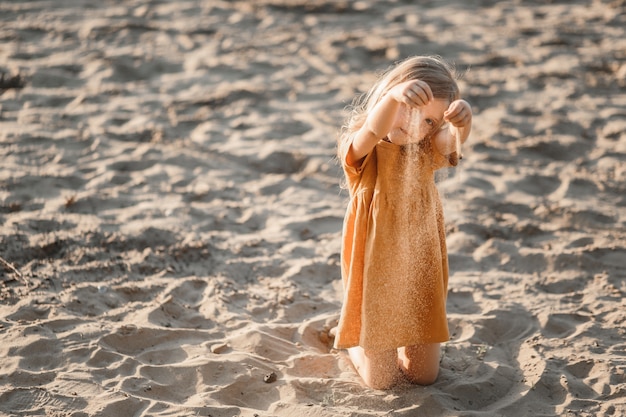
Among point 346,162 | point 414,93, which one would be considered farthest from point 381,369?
point 414,93

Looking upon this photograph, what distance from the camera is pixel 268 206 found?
4613 mm

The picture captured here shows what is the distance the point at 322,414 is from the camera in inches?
107

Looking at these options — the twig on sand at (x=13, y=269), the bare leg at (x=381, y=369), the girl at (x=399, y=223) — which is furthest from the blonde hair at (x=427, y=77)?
the twig on sand at (x=13, y=269)

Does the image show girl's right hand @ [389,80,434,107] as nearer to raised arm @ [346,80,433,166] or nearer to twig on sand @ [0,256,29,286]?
raised arm @ [346,80,433,166]

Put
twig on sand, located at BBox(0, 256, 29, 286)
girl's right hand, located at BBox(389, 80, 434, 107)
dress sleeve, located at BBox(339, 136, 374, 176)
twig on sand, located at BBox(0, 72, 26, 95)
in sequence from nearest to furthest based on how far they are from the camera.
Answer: girl's right hand, located at BBox(389, 80, 434, 107)
dress sleeve, located at BBox(339, 136, 374, 176)
twig on sand, located at BBox(0, 256, 29, 286)
twig on sand, located at BBox(0, 72, 26, 95)

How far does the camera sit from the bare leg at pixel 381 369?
114 inches

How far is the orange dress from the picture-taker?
2787 mm

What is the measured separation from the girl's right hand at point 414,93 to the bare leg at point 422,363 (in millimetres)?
968

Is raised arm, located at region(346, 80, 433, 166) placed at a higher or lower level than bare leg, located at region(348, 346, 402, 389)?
higher

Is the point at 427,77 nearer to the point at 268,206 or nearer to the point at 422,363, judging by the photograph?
the point at 422,363

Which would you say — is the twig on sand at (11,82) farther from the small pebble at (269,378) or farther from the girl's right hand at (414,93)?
the girl's right hand at (414,93)

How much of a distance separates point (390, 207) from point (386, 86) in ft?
1.47

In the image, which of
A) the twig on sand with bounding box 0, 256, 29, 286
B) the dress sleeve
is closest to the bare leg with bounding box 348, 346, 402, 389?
the dress sleeve

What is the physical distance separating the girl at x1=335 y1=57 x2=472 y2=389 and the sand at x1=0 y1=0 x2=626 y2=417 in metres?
0.25
